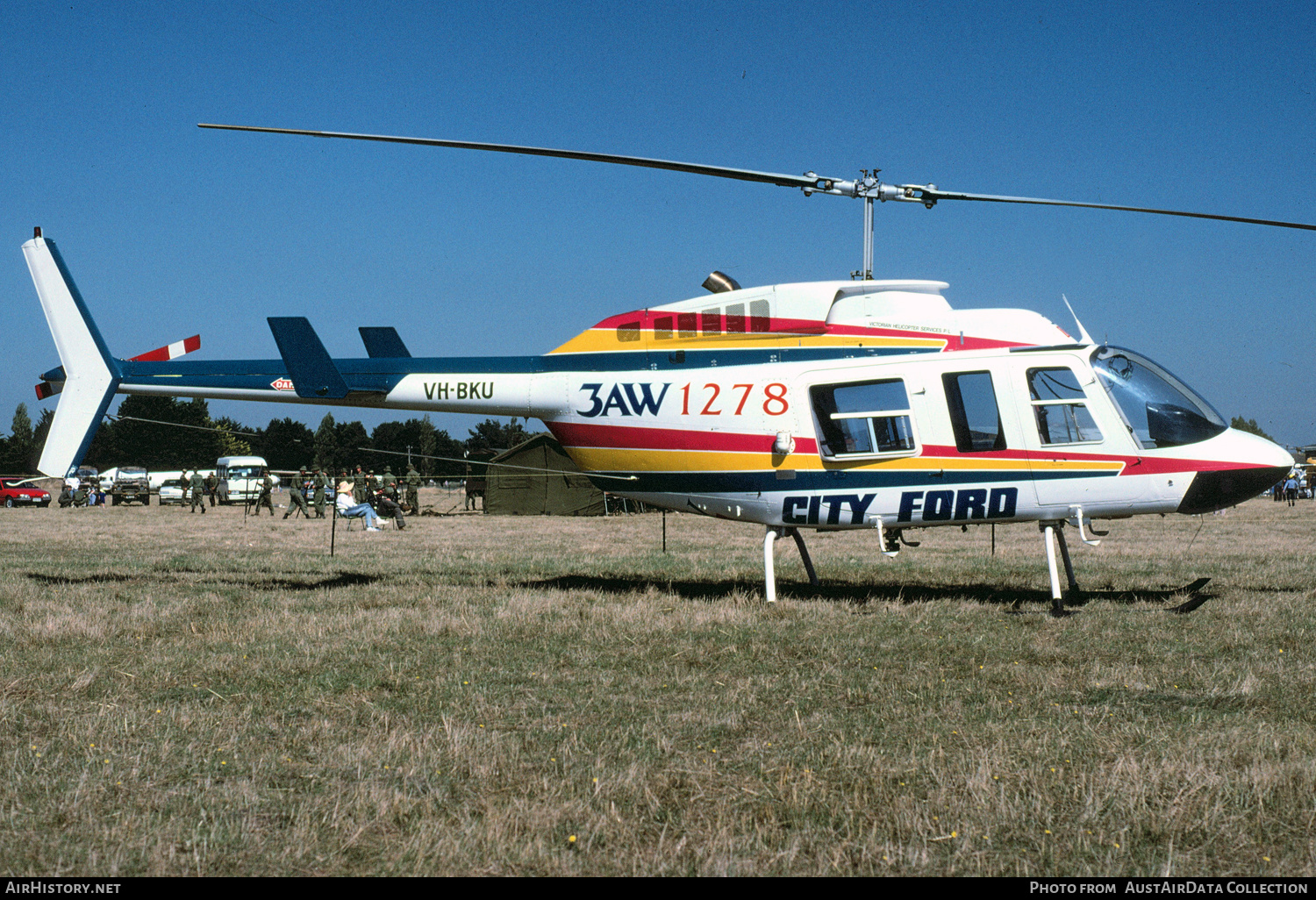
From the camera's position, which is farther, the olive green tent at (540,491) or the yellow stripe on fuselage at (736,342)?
the olive green tent at (540,491)

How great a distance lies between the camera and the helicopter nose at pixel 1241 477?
362 inches

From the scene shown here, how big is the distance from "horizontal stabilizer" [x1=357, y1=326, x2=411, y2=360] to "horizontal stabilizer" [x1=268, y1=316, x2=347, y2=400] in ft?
2.35

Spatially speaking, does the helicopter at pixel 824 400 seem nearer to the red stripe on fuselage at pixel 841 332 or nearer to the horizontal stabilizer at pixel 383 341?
the red stripe on fuselage at pixel 841 332

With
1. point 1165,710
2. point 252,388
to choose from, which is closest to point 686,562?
point 252,388

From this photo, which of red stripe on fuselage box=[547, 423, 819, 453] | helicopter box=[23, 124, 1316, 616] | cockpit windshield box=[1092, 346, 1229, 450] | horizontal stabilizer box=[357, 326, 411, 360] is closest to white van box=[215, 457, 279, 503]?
horizontal stabilizer box=[357, 326, 411, 360]

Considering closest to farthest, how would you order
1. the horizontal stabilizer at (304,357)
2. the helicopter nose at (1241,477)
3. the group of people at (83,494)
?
the helicopter nose at (1241,477) → the horizontal stabilizer at (304,357) → the group of people at (83,494)

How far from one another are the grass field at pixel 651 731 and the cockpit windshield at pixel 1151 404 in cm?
163

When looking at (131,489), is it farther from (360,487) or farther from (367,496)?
(367,496)

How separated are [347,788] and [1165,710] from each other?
175 inches

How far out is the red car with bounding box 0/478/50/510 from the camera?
1773 inches

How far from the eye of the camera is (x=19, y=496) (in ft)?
148

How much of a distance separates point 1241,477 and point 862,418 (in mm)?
3447

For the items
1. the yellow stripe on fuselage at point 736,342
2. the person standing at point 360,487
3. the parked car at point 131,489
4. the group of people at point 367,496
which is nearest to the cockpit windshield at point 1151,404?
the yellow stripe on fuselage at point 736,342

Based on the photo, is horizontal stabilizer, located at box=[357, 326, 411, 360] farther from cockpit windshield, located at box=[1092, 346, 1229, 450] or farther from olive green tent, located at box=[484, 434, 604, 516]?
olive green tent, located at box=[484, 434, 604, 516]
